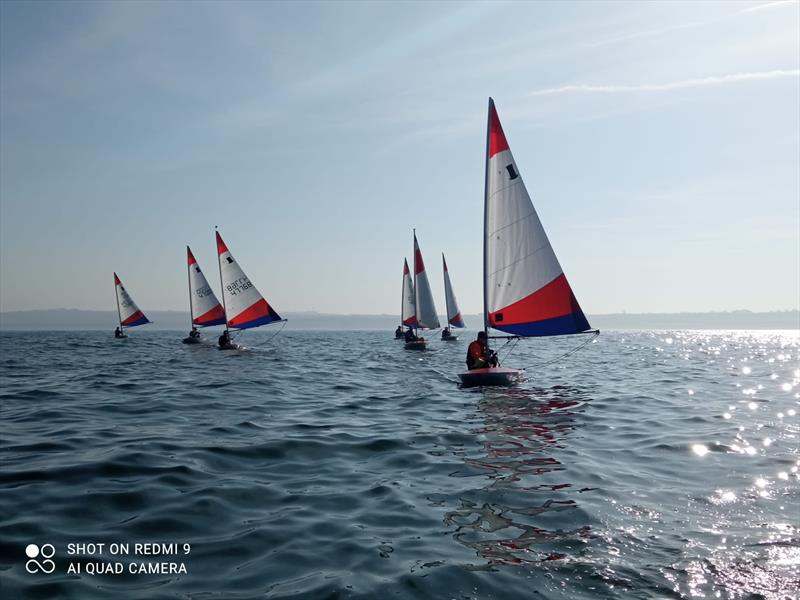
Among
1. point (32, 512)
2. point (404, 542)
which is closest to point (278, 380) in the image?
point (32, 512)

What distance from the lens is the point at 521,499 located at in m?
7.74

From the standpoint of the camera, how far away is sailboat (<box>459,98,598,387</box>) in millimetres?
20969

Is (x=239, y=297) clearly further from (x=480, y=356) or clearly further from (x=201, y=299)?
(x=480, y=356)

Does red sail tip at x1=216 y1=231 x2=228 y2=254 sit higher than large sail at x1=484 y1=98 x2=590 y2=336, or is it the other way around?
red sail tip at x1=216 y1=231 x2=228 y2=254

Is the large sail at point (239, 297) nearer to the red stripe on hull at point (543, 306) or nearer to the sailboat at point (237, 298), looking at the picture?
the sailboat at point (237, 298)

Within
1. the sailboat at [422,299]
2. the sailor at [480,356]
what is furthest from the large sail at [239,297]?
the sailor at [480,356]

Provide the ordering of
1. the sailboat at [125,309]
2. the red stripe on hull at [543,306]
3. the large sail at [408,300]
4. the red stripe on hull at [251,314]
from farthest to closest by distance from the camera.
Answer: the sailboat at [125,309] → the large sail at [408,300] → the red stripe on hull at [251,314] → the red stripe on hull at [543,306]

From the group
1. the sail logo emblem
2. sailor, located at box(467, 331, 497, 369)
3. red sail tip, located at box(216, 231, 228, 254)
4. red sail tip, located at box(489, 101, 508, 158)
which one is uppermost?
red sail tip, located at box(489, 101, 508, 158)

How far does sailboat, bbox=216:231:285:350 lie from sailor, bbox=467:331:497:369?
81.5ft

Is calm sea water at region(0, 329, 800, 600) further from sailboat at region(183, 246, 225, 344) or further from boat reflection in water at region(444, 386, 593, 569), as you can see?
sailboat at region(183, 246, 225, 344)

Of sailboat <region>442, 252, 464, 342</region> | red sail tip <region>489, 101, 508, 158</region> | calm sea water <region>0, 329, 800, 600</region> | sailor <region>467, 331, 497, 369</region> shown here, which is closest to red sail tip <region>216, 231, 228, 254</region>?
calm sea water <region>0, 329, 800, 600</region>

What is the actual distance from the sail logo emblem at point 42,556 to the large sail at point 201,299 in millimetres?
47308

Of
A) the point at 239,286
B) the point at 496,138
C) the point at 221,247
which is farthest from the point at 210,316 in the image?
the point at 496,138

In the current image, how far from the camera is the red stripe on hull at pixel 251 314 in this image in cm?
4275
